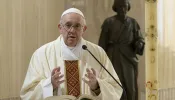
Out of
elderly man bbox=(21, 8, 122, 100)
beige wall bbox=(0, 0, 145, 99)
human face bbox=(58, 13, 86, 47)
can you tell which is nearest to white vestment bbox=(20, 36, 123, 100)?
elderly man bbox=(21, 8, 122, 100)

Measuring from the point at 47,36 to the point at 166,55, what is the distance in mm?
2074

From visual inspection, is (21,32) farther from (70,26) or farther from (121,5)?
(70,26)

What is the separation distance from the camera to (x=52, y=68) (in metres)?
3.03

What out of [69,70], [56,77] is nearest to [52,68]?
[69,70]

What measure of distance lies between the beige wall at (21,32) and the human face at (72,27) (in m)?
1.49

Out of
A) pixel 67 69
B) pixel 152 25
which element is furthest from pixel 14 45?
pixel 152 25

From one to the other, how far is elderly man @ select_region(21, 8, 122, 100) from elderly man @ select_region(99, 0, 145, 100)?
1639 millimetres

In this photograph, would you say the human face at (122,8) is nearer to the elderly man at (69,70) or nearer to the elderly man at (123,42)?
the elderly man at (123,42)

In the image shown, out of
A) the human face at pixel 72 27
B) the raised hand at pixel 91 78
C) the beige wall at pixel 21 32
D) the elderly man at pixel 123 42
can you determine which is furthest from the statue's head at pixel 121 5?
the raised hand at pixel 91 78

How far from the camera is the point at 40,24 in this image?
481 centimetres

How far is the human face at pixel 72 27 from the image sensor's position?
9.67 ft

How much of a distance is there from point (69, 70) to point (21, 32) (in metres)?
1.62

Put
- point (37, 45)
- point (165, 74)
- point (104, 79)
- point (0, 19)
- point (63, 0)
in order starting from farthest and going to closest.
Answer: point (165, 74) < point (63, 0) < point (37, 45) < point (0, 19) < point (104, 79)

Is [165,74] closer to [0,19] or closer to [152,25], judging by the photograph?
[0,19]
